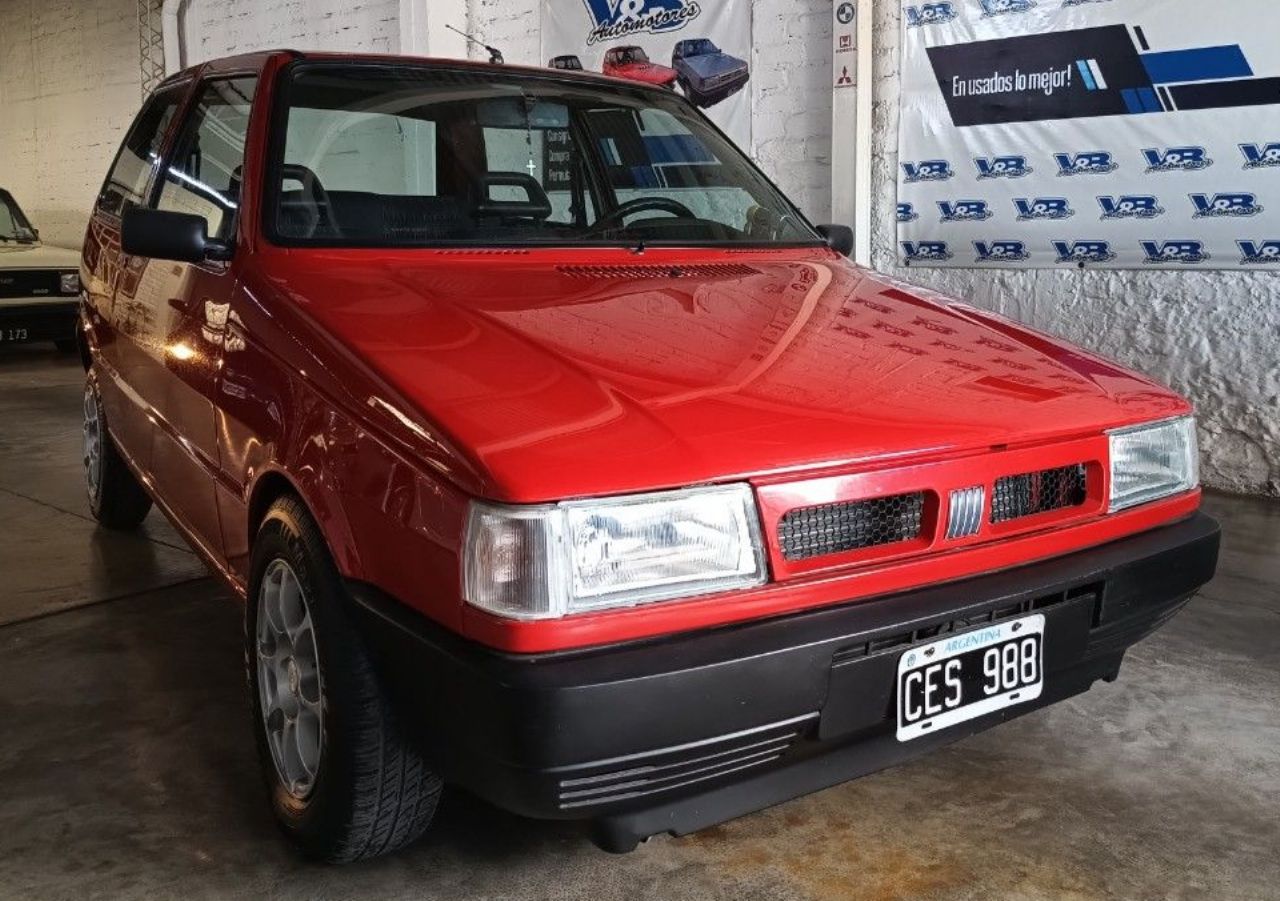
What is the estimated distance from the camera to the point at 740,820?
217 centimetres

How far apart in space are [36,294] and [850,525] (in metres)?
8.57

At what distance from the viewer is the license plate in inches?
67.2

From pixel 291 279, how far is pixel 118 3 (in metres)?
11.9

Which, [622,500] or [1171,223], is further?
[1171,223]

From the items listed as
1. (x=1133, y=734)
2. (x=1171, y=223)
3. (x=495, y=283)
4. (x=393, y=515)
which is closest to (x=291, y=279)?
(x=495, y=283)

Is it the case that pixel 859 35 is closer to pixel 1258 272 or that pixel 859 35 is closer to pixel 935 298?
pixel 1258 272

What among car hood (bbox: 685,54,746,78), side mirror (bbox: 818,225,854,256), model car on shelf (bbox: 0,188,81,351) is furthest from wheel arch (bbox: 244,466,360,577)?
model car on shelf (bbox: 0,188,81,351)

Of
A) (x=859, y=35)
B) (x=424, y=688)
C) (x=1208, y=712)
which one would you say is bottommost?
(x=1208, y=712)

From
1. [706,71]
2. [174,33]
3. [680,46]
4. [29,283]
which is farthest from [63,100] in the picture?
[706,71]

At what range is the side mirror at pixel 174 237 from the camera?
230cm

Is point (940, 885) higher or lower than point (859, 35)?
lower

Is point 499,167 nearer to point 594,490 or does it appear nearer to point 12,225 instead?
point 594,490

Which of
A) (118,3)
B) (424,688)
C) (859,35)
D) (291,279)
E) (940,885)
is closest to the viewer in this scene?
(424,688)

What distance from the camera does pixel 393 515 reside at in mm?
1644
